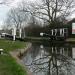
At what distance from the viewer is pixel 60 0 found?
209ft

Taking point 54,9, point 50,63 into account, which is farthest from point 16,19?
point 50,63

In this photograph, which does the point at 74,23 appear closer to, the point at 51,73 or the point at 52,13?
the point at 52,13

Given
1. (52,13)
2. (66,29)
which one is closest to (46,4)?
(52,13)

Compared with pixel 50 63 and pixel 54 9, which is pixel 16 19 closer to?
pixel 54 9

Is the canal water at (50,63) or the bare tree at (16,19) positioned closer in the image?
the canal water at (50,63)

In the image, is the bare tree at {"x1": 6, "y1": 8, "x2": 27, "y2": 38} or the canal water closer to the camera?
the canal water

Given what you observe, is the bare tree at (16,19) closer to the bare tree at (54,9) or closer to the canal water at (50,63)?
the bare tree at (54,9)

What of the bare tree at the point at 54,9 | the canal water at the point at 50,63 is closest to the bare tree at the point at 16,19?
the bare tree at the point at 54,9

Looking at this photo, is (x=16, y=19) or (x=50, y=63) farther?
(x=16, y=19)

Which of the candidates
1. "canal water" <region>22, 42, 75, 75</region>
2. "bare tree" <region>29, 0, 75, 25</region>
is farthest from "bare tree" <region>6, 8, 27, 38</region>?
"canal water" <region>22, 42, 75, 75</region>

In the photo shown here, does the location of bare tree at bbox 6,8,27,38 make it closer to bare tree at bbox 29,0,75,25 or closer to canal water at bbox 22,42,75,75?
bare tree at bbox 29,0,75,25

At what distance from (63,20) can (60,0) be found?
5103 millimetres

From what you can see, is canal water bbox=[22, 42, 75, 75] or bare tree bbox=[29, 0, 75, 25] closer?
canal water bbox=[22, 42, 75, 75]

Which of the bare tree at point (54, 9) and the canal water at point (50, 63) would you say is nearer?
the canal water at point (50, 63)
